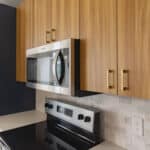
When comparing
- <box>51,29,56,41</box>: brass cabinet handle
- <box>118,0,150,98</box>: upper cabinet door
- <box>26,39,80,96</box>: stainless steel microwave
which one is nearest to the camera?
<box>118,0,150,98</box>: upper cabinet door

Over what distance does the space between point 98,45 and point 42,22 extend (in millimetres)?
732

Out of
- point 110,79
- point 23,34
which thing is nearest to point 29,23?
point 23,34

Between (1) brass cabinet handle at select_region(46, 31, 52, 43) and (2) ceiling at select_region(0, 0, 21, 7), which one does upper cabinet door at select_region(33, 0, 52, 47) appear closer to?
(1) brass cabinet handle at select_region(46, 31, 52, 43)

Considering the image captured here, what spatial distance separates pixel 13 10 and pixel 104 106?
1.44 metres

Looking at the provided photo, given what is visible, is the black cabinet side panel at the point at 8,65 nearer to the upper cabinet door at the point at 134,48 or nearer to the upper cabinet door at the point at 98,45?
the upper cabinet door at the point at 98,45

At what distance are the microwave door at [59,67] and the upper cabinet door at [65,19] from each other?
135 mm

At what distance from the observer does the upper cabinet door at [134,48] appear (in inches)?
34.8

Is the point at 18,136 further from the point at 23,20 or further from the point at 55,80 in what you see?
the point at 23,20

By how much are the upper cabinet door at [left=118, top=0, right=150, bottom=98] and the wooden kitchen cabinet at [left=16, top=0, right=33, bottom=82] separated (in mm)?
1088

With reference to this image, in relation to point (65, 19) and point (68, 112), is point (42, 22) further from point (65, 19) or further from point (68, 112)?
point (68, 112)

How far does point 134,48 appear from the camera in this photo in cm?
94

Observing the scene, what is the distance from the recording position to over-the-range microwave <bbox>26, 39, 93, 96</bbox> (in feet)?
4.13

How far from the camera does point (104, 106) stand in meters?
1.56

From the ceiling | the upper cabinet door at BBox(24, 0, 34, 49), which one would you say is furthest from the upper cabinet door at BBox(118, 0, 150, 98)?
the ceiling
